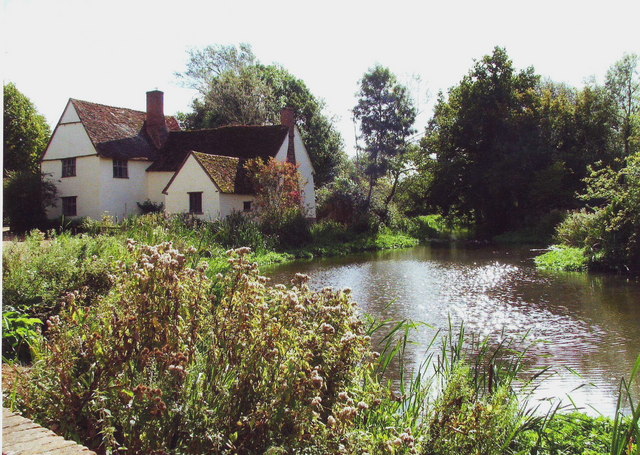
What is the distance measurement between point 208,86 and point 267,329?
155 ft

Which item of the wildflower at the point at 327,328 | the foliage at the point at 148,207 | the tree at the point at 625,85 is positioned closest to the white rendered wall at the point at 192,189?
the foliage at the point at 148,207

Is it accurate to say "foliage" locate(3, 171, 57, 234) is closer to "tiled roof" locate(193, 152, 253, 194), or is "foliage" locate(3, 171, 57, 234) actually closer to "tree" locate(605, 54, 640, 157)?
"tiled roof" locate(193, 152, 253, 194)

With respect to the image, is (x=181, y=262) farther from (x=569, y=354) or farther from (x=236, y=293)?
(x=569, y=354)

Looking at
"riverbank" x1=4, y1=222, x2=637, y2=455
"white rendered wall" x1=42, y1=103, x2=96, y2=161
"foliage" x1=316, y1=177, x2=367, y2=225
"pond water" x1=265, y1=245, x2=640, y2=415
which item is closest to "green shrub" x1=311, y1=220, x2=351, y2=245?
"foliage" x1=316, y1=177, x2=367, y2=225

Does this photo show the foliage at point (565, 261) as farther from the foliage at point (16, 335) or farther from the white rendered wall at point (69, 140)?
the white rendered wall at point (69, 140)

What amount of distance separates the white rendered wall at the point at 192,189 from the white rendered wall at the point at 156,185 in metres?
3.14

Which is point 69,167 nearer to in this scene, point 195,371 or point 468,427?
point 195,371

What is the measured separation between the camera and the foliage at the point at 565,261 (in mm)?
19094

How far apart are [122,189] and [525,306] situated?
995 inches

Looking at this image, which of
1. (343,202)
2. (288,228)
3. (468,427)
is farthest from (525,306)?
(343,202)

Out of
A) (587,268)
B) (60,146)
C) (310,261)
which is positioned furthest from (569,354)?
(60,146)

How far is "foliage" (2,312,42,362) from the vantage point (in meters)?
5.88

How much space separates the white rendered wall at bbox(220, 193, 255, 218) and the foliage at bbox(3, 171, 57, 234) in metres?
9.65

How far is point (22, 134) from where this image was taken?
42219mm
